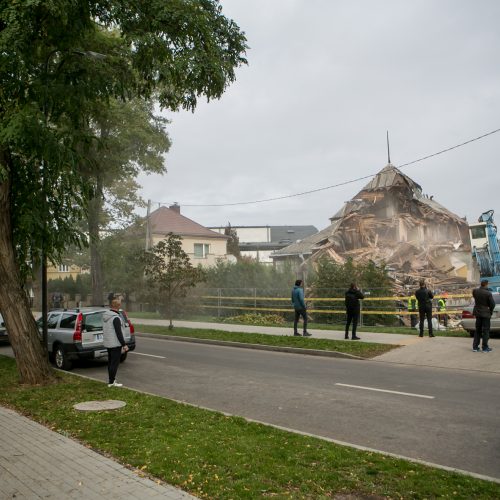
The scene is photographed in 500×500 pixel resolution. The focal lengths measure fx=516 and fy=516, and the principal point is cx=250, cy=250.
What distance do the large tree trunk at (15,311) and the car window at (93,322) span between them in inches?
105

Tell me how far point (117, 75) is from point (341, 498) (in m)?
9.58

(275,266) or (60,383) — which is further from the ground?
(275,266)

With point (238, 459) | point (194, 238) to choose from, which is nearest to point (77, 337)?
point (238, 459)

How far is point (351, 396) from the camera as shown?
8742 millimetres

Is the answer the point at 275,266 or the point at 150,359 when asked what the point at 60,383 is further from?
the point at 275,266

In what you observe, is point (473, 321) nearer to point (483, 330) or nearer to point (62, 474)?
point (483, 330)

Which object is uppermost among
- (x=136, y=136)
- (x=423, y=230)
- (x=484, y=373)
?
(x=136, y=136)

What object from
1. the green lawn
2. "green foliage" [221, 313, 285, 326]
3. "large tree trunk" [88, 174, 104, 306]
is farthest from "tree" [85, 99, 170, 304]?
"green foliage" [221, 313, 285, 326]

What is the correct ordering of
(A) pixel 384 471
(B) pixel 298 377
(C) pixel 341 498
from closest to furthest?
1. (C) pixel 341 498
2. (A) pixel 384 471
3. (B) pixel 298 377

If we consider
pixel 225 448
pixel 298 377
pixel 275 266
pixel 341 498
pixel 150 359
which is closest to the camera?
pixel 341 498

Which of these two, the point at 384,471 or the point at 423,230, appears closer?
the point at 384,471

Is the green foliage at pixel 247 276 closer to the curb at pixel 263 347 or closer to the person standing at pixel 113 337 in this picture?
the curb at pixel 263 347

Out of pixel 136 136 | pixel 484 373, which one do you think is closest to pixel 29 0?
pixel 484 373

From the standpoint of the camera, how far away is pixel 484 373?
35.9 ft
